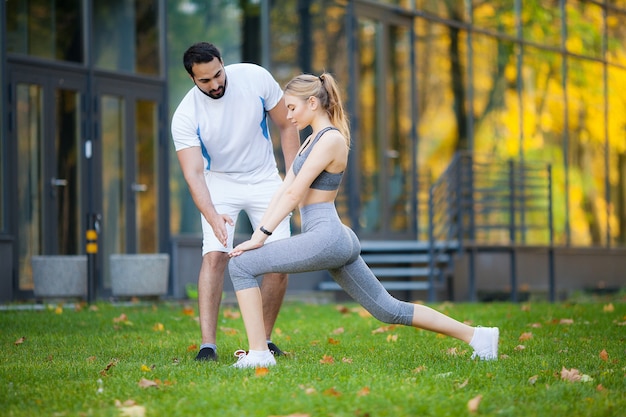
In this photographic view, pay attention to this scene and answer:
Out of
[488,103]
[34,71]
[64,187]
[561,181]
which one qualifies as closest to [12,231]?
[64,187]

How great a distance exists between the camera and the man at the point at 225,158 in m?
6.61

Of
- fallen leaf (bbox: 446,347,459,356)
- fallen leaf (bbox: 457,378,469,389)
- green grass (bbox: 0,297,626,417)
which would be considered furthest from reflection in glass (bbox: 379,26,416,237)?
Answer: fallen leaf (bbox: 457,378,469,389)

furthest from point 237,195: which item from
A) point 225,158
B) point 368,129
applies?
point 368,129

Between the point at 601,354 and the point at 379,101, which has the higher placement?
the point at 379,101

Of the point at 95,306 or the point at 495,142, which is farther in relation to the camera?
the point at 495,142

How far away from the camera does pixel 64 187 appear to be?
1347cm

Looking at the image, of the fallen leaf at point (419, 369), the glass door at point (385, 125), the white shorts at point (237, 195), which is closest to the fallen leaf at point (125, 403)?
the fallen leaf at point (419, 369)

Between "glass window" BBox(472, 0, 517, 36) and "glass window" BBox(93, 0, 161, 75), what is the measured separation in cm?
683

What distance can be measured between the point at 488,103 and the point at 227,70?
13.3 meters

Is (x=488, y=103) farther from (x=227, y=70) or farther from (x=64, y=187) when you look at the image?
(x=227, y=70)

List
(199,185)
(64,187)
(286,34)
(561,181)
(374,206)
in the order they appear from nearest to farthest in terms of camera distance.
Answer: (199,185) < (64,187) < (286,34) < (374,206) < (561,181)

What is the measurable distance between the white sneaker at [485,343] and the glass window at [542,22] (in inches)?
586

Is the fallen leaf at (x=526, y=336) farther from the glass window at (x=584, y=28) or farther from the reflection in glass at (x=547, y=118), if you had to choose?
the glass window at (x=584, y=28)

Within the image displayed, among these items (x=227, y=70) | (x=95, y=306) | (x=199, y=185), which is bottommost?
(x=95, y=306)
